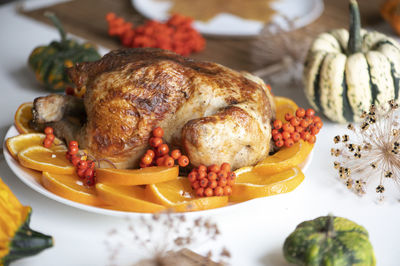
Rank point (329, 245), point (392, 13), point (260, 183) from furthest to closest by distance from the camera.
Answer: point (392, 13) → point (260, 183) → point (329, 245)

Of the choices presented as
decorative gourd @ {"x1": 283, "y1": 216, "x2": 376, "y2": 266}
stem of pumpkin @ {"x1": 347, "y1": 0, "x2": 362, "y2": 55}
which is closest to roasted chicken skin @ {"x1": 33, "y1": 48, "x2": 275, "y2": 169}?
decorative gourd @ {"x1": 283, "y1": 216, "x2": 376, "y2": 266}

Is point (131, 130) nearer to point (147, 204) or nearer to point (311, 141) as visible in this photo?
point (147, 204)

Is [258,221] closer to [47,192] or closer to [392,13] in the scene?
[47,192]

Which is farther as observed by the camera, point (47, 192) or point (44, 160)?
point (44, 160)

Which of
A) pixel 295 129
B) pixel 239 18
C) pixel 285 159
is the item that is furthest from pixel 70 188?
pixel 239 18

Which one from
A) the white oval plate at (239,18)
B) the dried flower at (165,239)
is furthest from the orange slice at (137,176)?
the white oval plate at (239,18)

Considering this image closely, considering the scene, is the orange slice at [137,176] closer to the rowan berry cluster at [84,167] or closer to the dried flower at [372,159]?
the rowan berry cluster at [84,167]
